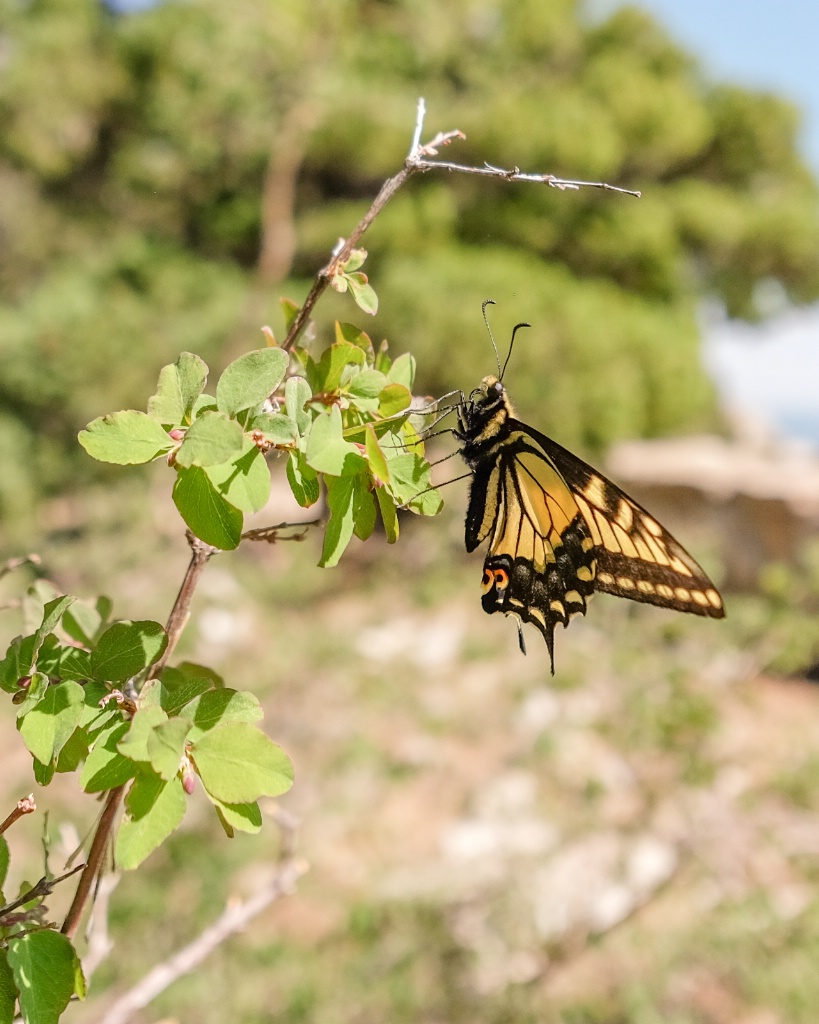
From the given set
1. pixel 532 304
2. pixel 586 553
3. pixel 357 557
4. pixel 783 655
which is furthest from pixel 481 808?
pixel 532 304

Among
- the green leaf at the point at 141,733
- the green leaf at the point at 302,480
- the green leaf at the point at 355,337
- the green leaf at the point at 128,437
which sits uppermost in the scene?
the green leaf at the point at 355,337

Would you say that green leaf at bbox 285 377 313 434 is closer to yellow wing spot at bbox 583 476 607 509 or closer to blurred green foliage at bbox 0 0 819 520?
yellow wing spot at bbox 583 476 607 509

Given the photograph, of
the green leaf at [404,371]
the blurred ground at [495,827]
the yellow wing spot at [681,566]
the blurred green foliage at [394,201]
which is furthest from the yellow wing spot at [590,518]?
the blurred green foliage at [394,201]

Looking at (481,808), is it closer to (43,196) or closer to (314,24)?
(314,24)

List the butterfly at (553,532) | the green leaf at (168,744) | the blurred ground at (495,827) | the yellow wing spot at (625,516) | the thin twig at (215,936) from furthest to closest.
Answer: the blurred ground at (495,827) → the yellow wing spot at (625,516) → the butterfly at (553,532) → the thin twig at (215,936) → the green leaf at (168,744)

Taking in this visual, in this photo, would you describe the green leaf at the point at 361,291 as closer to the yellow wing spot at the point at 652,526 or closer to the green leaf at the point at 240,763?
the green leaf at the point at 240,763

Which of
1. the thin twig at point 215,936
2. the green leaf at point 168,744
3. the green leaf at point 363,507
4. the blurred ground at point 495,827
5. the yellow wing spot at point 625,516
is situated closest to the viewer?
the green leaf at point 168,744

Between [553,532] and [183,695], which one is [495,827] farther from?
[183,695]

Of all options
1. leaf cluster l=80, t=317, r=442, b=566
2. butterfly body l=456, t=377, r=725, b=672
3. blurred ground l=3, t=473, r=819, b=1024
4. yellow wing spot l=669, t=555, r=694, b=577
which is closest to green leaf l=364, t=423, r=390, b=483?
leaf cluster l=80, t=317, r=442, b=566
